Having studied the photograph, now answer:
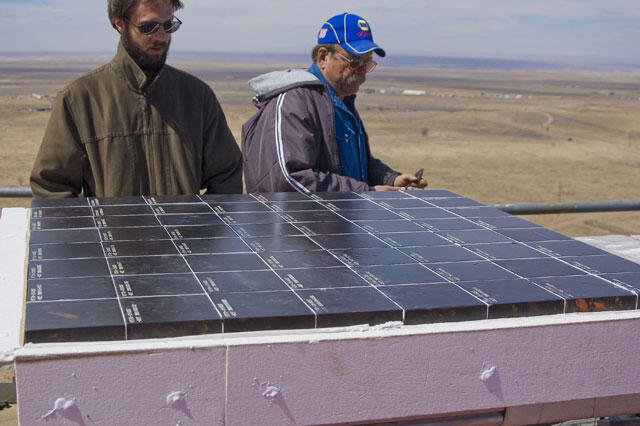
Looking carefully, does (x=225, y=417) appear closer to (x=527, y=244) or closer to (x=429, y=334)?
(x=429, y=334)

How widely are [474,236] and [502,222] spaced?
0.31 metres

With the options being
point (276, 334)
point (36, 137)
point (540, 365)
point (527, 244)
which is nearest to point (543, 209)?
point (527, 244)

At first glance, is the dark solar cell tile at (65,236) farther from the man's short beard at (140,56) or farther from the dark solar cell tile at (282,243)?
the man's short beard at (140,56)

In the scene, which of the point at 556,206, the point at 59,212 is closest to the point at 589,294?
the point at 59,212

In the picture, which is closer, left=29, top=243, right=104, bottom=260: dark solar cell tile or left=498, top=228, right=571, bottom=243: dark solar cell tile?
left=29, top=243, right=104, bottom=260: dark solar cell tile

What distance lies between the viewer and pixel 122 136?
12.5ft

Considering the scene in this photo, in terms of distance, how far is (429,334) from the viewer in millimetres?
2268

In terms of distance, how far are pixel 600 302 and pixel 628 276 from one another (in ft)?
1.08

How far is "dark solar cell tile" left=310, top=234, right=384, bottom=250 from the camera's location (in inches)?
115

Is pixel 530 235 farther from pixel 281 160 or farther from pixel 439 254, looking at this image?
pixel 281 160

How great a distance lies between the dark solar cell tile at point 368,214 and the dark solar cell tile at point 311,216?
58 millimetres

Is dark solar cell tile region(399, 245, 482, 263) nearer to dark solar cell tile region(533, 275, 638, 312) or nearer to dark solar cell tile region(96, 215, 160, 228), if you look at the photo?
dark solar cell tile region(533, 275, 638, 312)

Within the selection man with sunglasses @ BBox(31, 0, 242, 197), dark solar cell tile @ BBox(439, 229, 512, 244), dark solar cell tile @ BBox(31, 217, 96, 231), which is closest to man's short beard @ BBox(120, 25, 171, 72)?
man with sunglasses @ BBox(31, 0, 242, 197)

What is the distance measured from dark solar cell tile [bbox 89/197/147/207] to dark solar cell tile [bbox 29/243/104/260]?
60 centimetres
